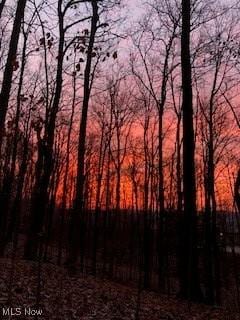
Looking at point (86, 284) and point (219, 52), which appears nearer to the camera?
point (86, 284)

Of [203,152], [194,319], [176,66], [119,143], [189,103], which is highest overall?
[176,66]

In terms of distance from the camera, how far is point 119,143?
1048 inches

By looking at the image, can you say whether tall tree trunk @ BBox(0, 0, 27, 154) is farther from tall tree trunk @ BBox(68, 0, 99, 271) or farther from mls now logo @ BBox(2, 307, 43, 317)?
tall tree trunk @ BBox(68, 0, 99, 271)

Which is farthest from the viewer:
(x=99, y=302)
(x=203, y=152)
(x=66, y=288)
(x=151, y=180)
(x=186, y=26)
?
(x=151, y=180)

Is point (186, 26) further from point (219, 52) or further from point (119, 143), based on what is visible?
point (119, 143)

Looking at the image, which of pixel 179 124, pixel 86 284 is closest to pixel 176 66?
pixel 179 124

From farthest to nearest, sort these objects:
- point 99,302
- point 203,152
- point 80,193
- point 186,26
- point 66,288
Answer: point 203,152 < point 80,193 < point 186,26 < point 66,288 < point 99,302

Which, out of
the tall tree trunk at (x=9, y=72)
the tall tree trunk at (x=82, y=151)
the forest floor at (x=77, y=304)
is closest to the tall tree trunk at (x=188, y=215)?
the forest floor at (x=77, y=304)

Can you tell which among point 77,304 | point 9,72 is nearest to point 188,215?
point 77,304

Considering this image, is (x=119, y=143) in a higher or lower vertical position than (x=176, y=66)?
lower

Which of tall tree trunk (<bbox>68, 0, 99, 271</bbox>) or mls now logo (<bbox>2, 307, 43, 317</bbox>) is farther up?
tall tree trunk (<bbox>68, 0, 99, 271</bbox>)

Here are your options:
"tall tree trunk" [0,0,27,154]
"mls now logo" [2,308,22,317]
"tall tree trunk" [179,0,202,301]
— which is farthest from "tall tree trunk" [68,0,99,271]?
"mls now logo" [2,308,22,317]

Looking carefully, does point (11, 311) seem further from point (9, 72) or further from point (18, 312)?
point (9, 72)

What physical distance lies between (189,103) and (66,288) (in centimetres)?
601
